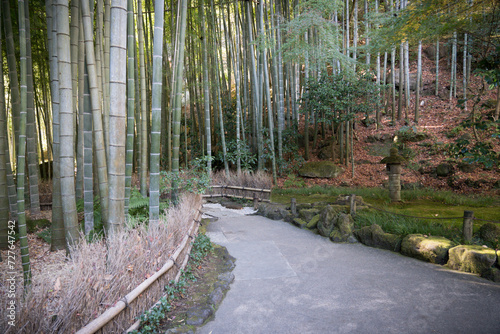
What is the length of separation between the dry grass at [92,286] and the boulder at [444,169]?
7.16 meters

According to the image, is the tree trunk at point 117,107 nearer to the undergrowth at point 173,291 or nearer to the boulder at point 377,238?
the undergrowth at point 173,291

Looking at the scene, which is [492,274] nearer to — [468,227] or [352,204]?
[468,227]

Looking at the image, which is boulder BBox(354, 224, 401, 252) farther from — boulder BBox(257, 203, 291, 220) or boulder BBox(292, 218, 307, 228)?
boulder BBox(257, 203, 291, 220)

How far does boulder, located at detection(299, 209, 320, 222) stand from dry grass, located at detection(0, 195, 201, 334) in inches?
105

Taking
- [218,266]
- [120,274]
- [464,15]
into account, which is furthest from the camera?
[464,15]

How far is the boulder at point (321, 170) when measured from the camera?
8.46 m

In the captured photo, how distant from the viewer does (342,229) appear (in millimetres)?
4102

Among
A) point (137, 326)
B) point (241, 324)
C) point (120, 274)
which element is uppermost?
point (120, 274)

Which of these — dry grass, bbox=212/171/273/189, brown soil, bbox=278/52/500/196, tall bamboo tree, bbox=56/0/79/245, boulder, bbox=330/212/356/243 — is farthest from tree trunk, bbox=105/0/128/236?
brown soil, bbox=278/52/500/196

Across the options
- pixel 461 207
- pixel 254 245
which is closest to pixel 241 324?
pixel 254 245

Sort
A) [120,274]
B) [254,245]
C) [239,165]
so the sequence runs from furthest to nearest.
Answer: [239,165]
[254,245]
[120,274]

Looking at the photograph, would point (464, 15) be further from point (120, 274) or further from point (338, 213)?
point (120, 274)

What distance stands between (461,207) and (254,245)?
371 cm

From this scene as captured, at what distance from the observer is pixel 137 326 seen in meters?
1.89
